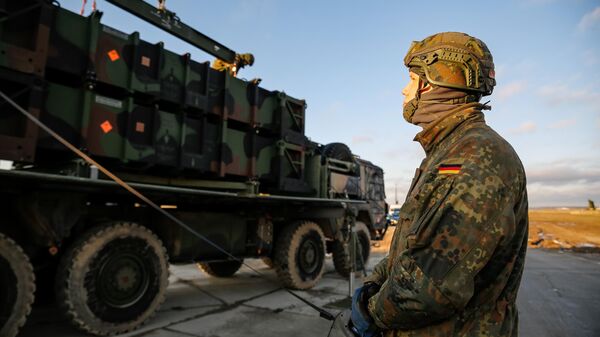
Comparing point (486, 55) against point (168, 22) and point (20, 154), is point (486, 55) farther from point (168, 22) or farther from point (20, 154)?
point (168, 22)

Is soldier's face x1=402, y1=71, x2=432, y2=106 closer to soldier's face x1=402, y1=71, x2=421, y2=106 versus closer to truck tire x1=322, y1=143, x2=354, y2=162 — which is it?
soldier's face x1=402, y1=71, x2=421, y2=106

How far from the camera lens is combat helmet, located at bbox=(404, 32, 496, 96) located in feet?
5.00

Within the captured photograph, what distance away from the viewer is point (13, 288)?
11.1ft

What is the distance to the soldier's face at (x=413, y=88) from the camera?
5.41 feet

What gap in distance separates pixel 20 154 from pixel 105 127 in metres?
0.95

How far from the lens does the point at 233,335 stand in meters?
4.09

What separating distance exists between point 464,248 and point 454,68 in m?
0.75

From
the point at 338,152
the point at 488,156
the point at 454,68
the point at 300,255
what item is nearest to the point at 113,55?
the point at 454,68

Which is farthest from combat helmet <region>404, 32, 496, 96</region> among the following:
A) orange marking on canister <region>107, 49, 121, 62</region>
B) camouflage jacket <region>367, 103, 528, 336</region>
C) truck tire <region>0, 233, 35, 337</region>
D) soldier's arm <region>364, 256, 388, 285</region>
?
orange marking on canister <region>107, 49, 121, 62</region>

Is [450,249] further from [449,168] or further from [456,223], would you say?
[449,168]

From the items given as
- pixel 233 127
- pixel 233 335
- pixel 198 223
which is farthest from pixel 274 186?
pixel 233 335

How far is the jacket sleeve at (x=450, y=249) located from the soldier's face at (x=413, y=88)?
20.5 inches

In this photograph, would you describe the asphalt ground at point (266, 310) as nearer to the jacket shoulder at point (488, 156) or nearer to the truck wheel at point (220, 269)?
the truck wheel at point (220, 269)

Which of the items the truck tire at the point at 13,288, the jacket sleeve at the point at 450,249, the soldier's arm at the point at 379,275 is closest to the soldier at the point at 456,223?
the jacket sleeve at the point at 450,249
